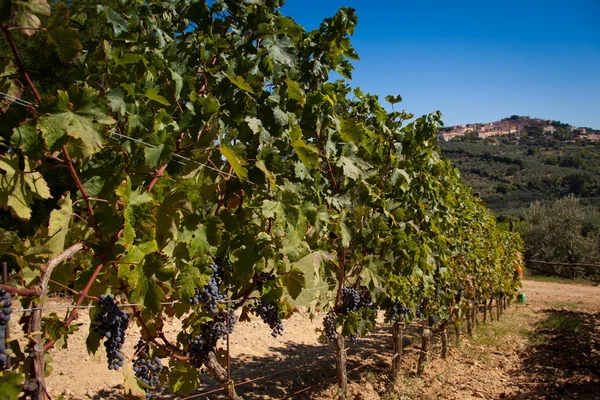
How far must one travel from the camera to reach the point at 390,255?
4.33 meters

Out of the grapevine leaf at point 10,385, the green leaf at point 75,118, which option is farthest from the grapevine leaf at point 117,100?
the grapevine leaf at point 10,385

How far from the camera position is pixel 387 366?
628 centimetres

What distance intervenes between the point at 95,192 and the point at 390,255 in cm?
319

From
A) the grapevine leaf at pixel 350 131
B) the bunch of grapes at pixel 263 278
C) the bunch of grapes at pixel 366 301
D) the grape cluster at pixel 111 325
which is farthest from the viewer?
the bunch of grapes at pixel 366 301

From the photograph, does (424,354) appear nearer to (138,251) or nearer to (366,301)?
(366,301)

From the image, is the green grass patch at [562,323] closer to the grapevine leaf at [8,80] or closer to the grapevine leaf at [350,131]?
the grapevine leaf at [350,131]

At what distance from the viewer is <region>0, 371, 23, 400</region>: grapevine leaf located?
3.84 ft

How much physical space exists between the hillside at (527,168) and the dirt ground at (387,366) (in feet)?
93.4

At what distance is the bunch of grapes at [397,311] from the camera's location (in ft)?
14.5

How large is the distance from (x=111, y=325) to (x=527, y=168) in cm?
6125

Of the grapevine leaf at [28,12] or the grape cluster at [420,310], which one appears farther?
the grape cluster at [420,310]

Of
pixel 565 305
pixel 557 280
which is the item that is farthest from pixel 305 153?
pixel 557 280

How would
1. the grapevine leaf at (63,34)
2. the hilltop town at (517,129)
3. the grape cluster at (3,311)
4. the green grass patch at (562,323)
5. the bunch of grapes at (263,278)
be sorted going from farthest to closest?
1. the hilltop town at (517,129)
2. the green grass patch at (562,323)
3. the bunch of grapes at (263,278)
4. the grapevine leaf at (63,34)
5. the grape cluster at (3,311)

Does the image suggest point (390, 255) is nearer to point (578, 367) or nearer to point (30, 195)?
point (30, 195)
